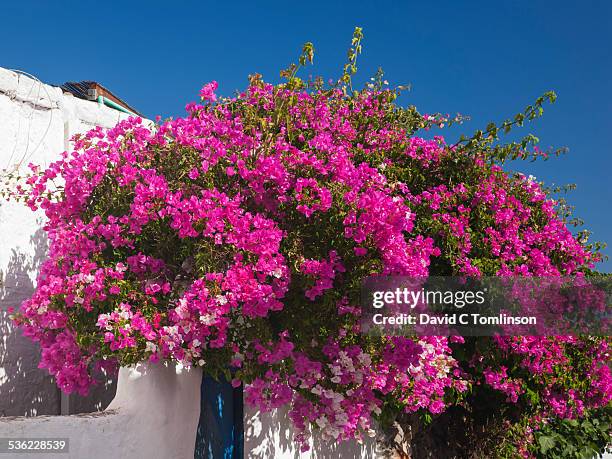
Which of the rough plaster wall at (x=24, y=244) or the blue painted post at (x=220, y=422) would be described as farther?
the blue painted post at (x=220, y=422)

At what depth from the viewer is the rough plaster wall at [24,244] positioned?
6.99 m

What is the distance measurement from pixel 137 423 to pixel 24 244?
86.0 inches

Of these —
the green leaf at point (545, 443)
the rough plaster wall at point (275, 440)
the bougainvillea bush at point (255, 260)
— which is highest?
the bougainvillea bush at point (255, 260)

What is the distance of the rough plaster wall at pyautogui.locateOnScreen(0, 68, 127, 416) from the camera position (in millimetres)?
6992

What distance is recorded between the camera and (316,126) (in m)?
7.09

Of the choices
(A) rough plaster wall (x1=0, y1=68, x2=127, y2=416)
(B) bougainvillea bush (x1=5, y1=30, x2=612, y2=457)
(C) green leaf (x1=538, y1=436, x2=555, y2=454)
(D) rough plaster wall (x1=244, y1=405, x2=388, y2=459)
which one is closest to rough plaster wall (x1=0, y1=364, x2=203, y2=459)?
(B) bougainvillea bush (x1=5, y1=30, x2=612, y2=457)

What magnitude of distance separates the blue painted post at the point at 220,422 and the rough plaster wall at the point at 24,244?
3.37 feet

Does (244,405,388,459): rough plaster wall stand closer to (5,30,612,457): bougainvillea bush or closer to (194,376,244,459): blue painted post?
(194,376,244,459): blue painted post

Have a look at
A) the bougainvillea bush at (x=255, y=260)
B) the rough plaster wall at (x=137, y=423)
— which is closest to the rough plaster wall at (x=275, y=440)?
the rough plaster wall at (x=137, y=423)

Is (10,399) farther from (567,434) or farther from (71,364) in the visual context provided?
(567,434)

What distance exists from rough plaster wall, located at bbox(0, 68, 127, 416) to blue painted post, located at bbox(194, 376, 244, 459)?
1.03 m

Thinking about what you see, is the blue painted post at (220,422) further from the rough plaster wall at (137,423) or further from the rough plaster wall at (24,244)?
the rough plaster wall at (24,244)

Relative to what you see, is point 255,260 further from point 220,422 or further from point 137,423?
Result: point 220,422

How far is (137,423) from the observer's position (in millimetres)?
6438
